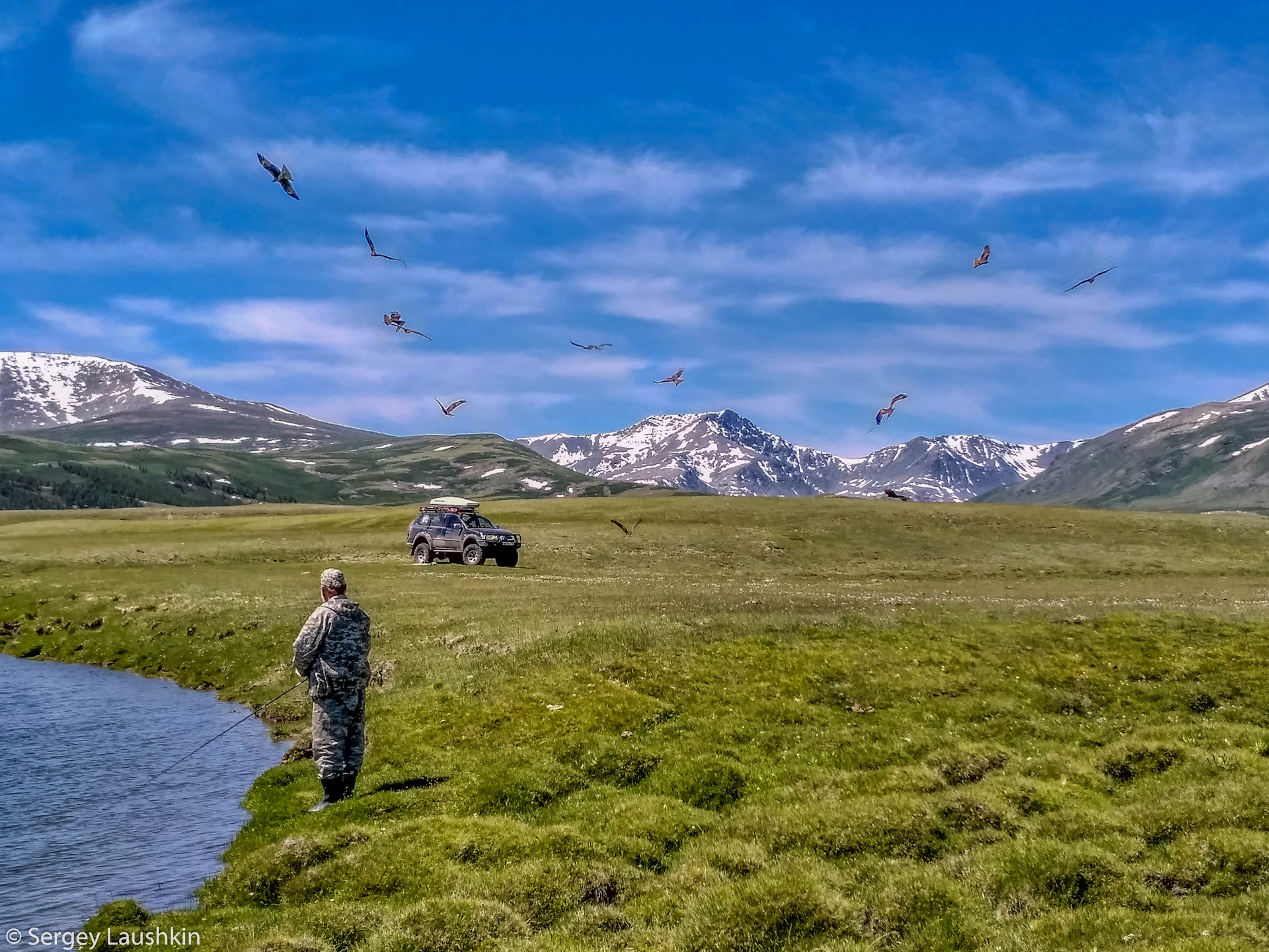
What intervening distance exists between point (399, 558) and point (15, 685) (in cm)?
3494

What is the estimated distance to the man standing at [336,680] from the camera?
16500 mm

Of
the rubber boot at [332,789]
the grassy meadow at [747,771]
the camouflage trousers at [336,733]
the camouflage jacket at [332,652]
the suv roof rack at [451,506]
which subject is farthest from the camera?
the suv roof rack at [451,506]

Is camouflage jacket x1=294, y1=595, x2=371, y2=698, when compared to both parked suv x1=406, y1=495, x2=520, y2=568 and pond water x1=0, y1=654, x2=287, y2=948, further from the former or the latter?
parked suv x1=406, y1=495, x2=520, y2=568

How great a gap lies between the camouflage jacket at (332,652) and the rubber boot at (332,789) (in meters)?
1.73

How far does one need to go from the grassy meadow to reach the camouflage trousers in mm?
820

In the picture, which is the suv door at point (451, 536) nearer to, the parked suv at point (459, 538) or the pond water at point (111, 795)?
the parked suv at point (459, 538)

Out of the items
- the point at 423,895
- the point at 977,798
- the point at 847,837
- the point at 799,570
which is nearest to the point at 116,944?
the point at 423,895

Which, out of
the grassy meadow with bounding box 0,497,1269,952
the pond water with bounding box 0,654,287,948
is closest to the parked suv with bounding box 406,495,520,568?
the grassy meadow with bounding box 0,497,1269,952

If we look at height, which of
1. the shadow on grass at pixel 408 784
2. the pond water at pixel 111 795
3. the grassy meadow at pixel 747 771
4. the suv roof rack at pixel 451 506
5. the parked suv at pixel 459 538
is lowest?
the pond water at pixel 111 795

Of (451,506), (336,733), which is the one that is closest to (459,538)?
(451,506)

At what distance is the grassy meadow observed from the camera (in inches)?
471

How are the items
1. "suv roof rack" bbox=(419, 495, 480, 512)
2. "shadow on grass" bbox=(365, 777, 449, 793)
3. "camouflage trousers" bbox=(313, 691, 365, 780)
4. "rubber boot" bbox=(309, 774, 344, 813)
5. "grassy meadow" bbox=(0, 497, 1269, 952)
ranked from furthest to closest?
"suv roof rack" bbox=(419, 495, 480, 512) < "shadow on grass" bbox=(365, 777, 449, 793) < "rubber boot" bbox=(309, 774, 344, 813) < "camouflage trousers" bbox=(313, 691, 365, 780) < "grassy meadow" bbox=(0, 497, 1269, 952)

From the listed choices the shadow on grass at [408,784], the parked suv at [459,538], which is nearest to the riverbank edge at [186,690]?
the shadow on grass at [408,784]

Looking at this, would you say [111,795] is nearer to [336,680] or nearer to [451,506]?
[336,680]
